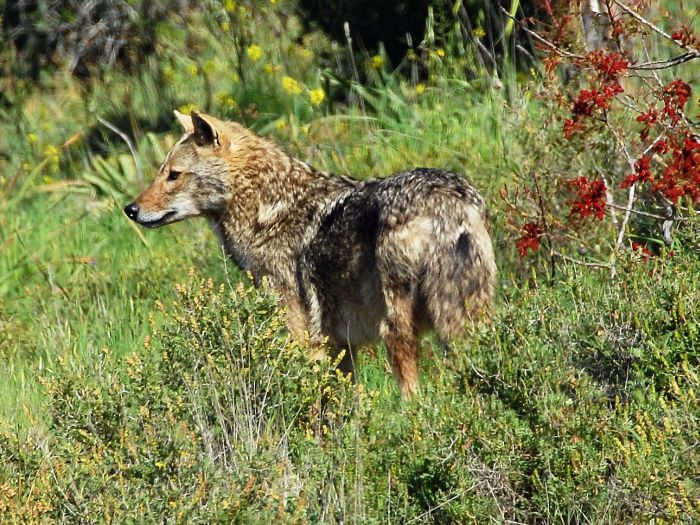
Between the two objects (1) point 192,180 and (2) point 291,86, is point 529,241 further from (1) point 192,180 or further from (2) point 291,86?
(2) point 291,86

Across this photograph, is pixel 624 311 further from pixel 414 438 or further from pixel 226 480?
pixel 226 480

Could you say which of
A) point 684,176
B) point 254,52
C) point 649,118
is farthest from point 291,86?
point 684,176

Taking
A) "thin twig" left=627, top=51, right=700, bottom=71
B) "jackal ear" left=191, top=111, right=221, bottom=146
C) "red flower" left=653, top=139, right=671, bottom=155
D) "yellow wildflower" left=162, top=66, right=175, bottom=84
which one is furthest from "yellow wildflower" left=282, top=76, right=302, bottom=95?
"red flower" left=653, top=139, right=671, bottom=155

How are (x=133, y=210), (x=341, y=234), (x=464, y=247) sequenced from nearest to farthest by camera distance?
(x=464, y=247) → (x=341, y=234) → (x=133, y=210)

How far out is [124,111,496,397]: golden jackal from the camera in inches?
215

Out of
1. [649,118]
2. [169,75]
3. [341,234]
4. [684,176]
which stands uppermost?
[649,118]

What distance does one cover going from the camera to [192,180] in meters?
6.61

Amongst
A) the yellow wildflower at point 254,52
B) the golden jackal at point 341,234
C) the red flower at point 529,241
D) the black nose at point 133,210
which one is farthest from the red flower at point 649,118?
the yellow wildflower at point 254,52

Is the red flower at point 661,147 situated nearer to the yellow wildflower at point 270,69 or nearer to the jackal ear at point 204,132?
the jackal ear at point 204,132

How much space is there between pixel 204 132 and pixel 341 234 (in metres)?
1.18

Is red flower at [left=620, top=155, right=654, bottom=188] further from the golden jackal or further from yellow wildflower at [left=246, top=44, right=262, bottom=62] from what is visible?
yellow wildflower at [left=246, top=44, right=262, bottom=62]

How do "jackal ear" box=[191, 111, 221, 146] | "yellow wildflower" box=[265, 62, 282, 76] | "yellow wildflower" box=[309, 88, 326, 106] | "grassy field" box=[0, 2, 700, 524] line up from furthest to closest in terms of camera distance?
"yellow wildflower" box=[265, 62, 282, 76] < "yellow wildflower" box=[309, 88, 326, 106] < "jackal ear" box=[191, 111, 221, 146] < "grassy field" box=[0, 2, 700, 524]

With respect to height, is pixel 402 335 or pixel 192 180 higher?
pixel 192 180

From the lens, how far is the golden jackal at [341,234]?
5.47 m
